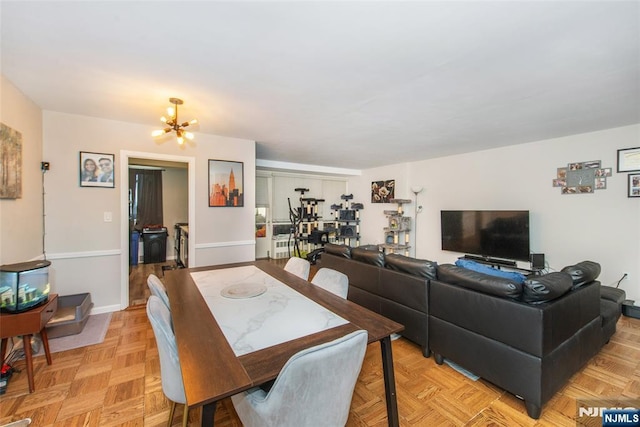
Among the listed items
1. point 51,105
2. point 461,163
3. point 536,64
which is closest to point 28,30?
point 51,105

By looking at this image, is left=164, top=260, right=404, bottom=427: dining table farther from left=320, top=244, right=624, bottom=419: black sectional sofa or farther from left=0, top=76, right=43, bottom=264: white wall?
left=0, top=76, right=43, bottom=264: white wall

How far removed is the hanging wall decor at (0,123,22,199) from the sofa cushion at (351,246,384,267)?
3.18 meters

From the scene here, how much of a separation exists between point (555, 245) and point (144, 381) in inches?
206

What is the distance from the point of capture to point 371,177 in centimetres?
688

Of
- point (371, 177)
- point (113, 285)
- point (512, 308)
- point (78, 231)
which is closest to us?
point (512, 308)

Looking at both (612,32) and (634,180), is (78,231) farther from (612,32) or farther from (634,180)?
(634,180)

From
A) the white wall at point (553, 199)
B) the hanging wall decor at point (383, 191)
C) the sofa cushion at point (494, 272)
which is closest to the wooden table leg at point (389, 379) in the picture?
the sofa cushion at point (494, 272)

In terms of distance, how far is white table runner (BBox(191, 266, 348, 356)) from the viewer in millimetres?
1225

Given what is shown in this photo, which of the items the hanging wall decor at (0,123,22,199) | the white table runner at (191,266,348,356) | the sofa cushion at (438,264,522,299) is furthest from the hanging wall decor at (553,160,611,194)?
the hanging wall decor at (0,123,22,199)

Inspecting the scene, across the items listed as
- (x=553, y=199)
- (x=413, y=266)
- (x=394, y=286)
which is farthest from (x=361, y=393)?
(x=553, y=199)

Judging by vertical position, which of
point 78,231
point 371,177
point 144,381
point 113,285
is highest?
point 371,177

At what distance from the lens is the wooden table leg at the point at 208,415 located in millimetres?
921

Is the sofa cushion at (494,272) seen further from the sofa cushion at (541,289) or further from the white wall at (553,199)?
the white wall at (553,199)

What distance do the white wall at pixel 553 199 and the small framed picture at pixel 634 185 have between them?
54 millimetres
